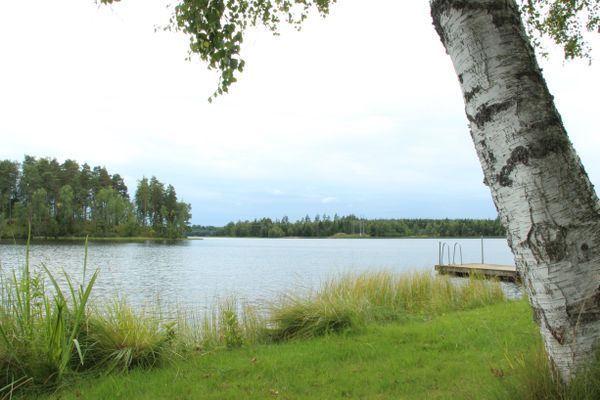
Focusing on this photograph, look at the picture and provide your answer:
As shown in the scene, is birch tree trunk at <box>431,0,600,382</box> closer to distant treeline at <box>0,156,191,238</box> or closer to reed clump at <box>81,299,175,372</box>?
reed clump at <box>81,299,175,372</box>

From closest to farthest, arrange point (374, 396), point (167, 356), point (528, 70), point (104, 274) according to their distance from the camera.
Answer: point (528, 70) < point (374, 396) < point (167, 356) < point (104, 274)

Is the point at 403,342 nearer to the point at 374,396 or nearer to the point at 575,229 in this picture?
the point at 374,396

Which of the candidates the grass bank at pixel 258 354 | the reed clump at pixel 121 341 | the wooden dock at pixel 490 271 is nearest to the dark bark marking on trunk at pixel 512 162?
the grass bank at pixel 258 354

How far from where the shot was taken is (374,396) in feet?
12.5

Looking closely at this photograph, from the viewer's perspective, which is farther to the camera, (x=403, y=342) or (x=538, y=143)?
(x=403, y=342)

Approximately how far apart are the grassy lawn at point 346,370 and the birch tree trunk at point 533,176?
0.82m

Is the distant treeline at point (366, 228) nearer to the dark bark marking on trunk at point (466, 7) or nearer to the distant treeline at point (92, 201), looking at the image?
the distant treeline at point (92, 201)

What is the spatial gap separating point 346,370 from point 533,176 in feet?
10.6

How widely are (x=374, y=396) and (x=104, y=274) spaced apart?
2195 cm

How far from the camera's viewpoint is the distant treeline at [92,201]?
63.4 metres

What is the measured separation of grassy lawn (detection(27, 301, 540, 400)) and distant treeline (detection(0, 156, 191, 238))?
4913 centimetres

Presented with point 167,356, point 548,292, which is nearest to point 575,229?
point 548,292

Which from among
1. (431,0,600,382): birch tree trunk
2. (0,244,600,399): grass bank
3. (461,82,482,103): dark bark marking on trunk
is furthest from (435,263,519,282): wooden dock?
(461,82,482,103): dark bark marking on trunk

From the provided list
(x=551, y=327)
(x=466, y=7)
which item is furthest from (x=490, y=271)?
(x=466, y=7)
